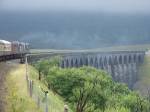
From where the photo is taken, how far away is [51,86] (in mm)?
65812

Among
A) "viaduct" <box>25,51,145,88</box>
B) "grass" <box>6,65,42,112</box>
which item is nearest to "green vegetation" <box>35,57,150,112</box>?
A: "grass" <box>6,65,42,112</box>

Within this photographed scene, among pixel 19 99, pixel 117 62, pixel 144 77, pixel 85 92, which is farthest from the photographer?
pixel 117 62

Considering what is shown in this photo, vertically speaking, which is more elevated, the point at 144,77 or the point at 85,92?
the point at 85,92

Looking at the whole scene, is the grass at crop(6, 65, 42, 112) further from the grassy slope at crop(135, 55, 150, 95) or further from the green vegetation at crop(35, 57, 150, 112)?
the grassy slope at crop(135, 55, 150, 95)

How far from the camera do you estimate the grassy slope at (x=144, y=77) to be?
504 ft

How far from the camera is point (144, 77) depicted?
17200 cm

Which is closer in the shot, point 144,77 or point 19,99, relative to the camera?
point 19,99

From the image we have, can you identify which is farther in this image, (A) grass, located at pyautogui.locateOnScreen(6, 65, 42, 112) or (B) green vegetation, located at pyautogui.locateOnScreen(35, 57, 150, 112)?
(B) green vegetation, located at pyautogui.locateOnScreen(35, 57, 150, 112)

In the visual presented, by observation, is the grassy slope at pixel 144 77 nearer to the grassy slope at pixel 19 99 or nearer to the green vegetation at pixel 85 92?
the green vegetation at pixel 85 92

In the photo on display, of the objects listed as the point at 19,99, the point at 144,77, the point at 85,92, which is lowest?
the point at 144,77

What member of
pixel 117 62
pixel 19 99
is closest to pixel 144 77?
pixel 117 62

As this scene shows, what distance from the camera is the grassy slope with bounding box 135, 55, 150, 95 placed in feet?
504

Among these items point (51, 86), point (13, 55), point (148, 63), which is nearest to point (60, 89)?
point (51, 86)

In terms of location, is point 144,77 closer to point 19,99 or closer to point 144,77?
point 144,77
